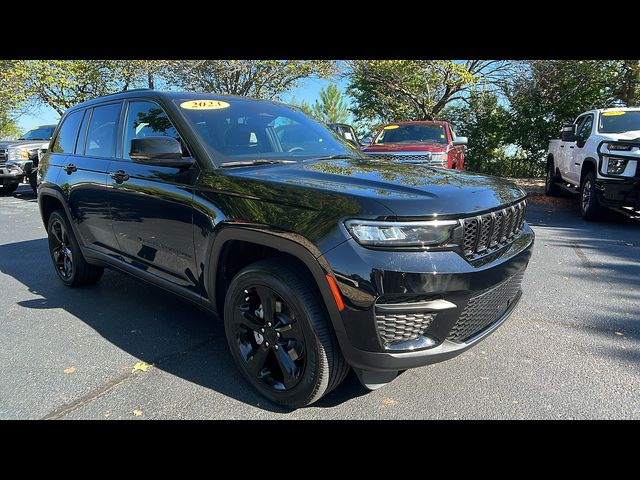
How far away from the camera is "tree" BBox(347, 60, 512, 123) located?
1483cm

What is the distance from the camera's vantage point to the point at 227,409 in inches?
98.3

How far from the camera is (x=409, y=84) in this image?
16625mm

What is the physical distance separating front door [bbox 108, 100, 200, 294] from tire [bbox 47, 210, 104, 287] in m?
1.12

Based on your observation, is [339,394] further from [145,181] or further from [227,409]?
[145,181]

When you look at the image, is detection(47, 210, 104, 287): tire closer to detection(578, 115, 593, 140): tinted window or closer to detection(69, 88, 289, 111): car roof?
detection(69, 88, 289, 111): car roof

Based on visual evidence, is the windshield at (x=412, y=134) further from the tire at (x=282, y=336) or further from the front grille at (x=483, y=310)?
the tire at (x=282, y=336)

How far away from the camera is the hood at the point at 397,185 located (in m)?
2.08

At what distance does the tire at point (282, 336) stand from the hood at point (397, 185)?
1.57 feet

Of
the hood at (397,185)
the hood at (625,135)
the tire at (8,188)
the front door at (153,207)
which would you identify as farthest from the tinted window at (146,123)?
the tire at (8,188)

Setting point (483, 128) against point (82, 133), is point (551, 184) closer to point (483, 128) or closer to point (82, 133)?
point (483, 128)

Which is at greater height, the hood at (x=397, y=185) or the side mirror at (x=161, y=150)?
the side mirror at (x=161, y=150)

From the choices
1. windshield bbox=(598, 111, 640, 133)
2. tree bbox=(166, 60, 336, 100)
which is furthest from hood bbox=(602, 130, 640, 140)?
tree bbox=(166, 60, 336, 100)

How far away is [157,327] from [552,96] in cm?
1536
